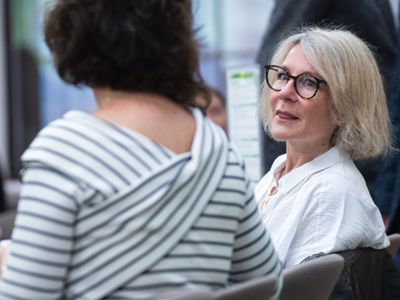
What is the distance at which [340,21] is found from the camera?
2799 mm

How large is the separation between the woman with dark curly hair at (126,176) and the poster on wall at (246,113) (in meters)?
1.40

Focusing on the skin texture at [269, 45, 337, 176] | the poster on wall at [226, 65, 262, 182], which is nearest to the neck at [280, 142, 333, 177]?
the skin texture at [269, 45, 337, 176]

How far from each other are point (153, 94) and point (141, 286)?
1.09ft

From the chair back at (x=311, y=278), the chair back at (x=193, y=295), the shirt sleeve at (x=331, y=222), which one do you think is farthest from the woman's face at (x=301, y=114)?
the chair back at (x=193, y=295)

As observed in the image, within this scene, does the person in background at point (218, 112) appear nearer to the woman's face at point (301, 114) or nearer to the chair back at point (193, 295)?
the woman's face at point (301, 114)

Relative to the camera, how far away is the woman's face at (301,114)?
2.03 m

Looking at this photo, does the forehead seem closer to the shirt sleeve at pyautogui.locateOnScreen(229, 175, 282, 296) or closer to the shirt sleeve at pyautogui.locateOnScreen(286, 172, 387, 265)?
the shirt sleeve at pyautogui.locateOnScreen(286, 172, 387, 265)

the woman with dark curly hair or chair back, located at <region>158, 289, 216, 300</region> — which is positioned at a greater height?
the woman with dark curly hair

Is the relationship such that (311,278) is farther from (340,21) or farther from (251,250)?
(340,21)

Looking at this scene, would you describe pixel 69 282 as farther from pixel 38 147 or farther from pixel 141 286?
pixel 38 147

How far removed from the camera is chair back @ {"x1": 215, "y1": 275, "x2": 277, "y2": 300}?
1.42 m

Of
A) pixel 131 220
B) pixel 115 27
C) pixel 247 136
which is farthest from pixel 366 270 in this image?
pixel 247 136

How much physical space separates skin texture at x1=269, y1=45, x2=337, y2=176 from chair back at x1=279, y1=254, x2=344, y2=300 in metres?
0.42

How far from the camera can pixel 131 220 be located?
4.63 feet
